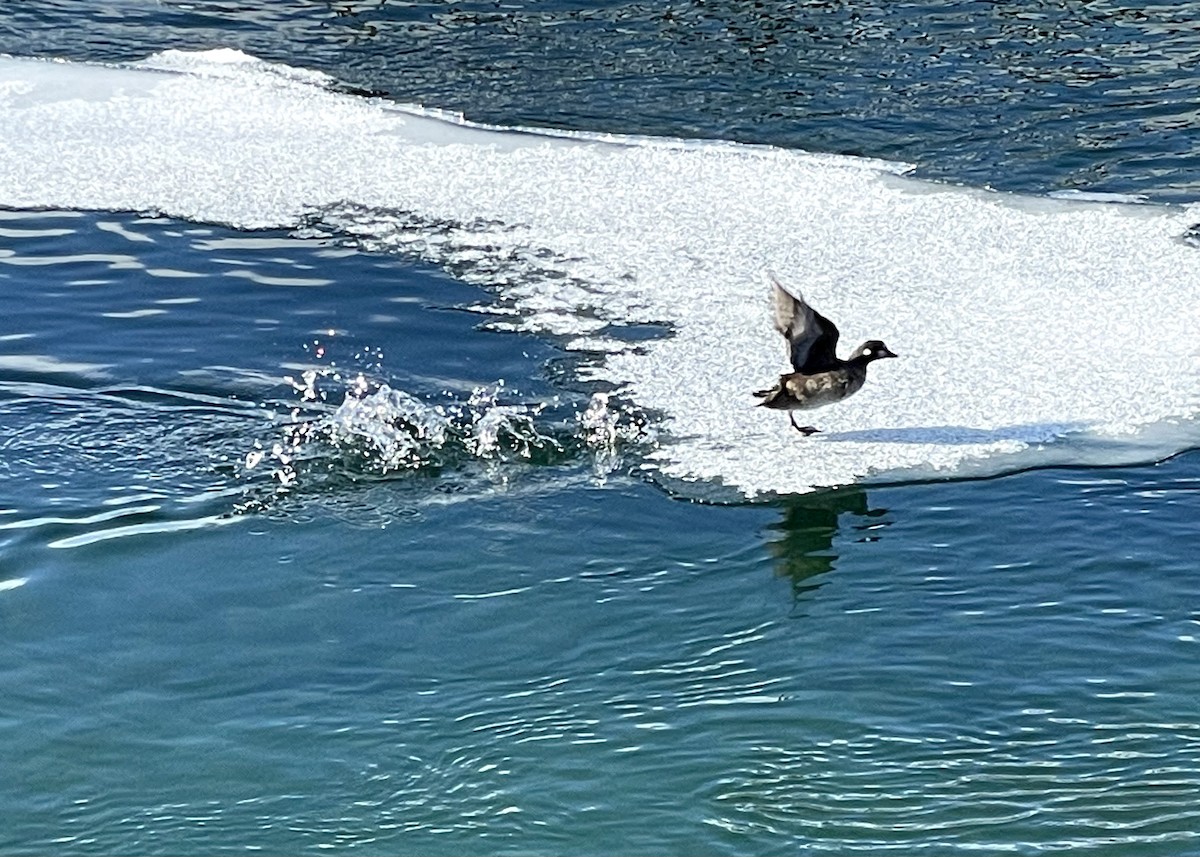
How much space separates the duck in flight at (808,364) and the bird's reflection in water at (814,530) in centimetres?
36

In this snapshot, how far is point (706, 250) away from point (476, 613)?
10.3 feet

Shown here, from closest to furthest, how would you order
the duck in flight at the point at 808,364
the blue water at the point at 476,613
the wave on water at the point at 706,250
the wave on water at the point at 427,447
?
the blue water at the point at 476,613 → the wave on water at the point at 427,447 → the duck in flight at the point at 808,364 → the wave on water at the point at 706,250

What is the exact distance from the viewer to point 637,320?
7.07m

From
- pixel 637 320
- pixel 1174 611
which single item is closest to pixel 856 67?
pixel 637 320

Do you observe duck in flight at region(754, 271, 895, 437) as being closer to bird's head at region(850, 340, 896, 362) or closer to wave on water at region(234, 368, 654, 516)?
bird's head at region(850, 340, 896, 362)

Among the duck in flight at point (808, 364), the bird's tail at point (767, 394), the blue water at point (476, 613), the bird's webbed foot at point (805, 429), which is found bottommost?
the blue water at point (476, 613)

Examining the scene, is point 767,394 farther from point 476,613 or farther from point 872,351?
point 476,613

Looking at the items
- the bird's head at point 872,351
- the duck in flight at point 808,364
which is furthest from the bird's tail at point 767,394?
the bird's head at point 872,351

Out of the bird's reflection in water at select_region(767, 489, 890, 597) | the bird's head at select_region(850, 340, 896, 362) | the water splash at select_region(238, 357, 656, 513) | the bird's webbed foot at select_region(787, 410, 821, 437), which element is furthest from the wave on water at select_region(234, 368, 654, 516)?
the bird's head at select_region(850, 340, 896, 362)

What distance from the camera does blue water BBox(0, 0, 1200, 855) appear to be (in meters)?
4.17

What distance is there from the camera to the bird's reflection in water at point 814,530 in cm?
529

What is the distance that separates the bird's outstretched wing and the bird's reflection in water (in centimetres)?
47

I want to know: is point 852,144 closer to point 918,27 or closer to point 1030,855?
point 918,27

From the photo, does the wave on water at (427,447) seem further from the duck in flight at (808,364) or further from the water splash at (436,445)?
the duck in flight at (808,364)
